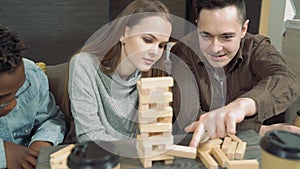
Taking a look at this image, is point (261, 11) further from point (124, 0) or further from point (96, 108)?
point (96, 108)

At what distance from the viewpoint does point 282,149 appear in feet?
1.81

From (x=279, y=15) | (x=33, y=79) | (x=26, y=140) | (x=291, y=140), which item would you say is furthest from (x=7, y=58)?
(x=279, y=15)

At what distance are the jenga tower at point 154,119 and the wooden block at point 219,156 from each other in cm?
11

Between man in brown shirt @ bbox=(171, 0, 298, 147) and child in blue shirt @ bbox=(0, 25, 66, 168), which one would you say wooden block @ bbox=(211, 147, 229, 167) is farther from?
child in blue shirt @ bbox=(0, 25, 66, 168)

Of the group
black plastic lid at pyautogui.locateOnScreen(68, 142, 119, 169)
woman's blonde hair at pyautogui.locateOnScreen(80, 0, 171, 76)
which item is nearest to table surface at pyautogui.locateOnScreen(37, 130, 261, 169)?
black plastic lid at pyautogui.locateOnScreen(68, 142, 119, 169)

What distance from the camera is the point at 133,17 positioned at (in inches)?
47.8

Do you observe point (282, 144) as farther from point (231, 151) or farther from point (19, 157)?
point (19, 157)

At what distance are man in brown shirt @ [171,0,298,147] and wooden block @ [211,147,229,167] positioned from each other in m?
0.20

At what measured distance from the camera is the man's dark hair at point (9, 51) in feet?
3.08

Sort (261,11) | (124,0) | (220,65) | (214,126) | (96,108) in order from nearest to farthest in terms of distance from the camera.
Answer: (214,126) < (96,108) < (220,65) < (261,11) < (124,0)

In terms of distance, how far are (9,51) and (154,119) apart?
0.46 meters

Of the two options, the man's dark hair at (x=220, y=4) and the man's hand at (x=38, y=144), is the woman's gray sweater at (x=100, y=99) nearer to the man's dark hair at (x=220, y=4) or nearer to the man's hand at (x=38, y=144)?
the man's hand at (x=38, y=144)

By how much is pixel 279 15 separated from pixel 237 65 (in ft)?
3.32

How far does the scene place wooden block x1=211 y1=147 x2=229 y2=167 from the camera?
2.61 ft
